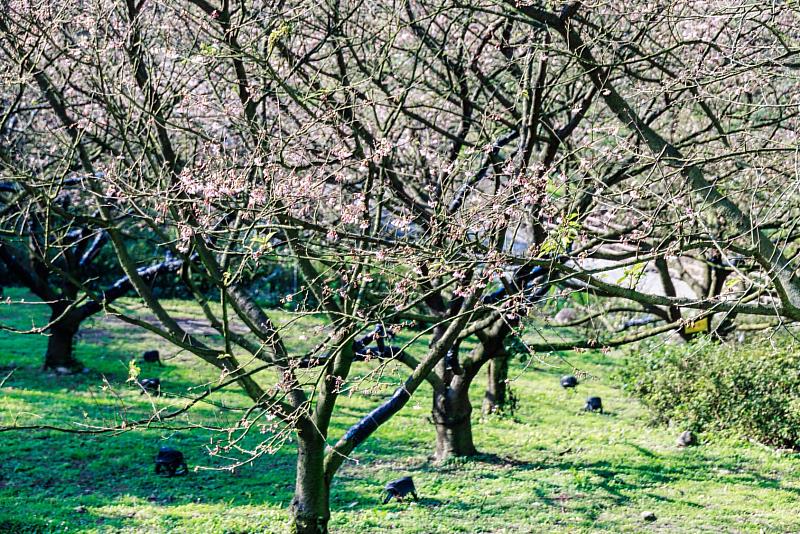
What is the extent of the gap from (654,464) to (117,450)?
20.3 ft

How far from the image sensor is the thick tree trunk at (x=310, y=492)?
19.8 feet

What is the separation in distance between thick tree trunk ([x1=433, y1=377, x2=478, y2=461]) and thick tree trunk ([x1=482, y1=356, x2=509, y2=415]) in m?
2.59

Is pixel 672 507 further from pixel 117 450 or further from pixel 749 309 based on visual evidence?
pixel 117 450

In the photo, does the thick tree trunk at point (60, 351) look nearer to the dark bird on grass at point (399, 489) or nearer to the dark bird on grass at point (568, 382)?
the dark bird on grass at point (399, 489)

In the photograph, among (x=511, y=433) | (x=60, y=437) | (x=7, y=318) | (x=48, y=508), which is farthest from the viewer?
(x=7, y=318)

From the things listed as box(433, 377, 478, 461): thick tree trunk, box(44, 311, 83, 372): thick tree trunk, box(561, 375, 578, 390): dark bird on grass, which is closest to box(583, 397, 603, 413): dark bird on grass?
box(561, 375, 578, 390): dark bird on grass

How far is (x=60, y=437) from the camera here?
9898 mm

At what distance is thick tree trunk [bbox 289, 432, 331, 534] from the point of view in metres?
6.04

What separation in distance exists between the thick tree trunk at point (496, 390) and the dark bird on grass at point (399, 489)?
4.33 meters

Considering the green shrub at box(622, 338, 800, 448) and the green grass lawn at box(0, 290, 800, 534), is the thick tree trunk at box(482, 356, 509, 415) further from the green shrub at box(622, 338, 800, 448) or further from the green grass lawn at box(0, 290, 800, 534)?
the green shrub at box(622, 338, 800, 448)

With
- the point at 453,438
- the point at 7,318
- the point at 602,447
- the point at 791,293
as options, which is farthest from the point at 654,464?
the point at 7,318

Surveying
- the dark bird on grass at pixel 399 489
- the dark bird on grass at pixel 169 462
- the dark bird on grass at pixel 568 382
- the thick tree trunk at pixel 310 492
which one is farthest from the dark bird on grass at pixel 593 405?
the thick tree trunk at pixel 310 492

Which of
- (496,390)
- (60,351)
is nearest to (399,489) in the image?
(496,390)

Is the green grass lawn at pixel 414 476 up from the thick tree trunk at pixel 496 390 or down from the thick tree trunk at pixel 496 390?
down
